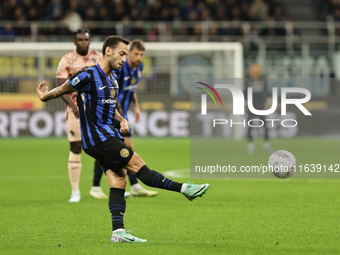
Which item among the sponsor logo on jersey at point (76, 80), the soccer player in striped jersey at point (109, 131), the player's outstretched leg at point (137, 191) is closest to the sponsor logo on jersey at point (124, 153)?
the soccer player in striped jersey at point (109, 131)

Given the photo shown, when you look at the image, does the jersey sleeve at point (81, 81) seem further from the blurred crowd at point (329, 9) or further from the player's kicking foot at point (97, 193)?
the blurred crowd at point (329, 9)

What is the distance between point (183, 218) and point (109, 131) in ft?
5.73

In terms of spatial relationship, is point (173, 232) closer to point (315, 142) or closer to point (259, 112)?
point (259, 112)

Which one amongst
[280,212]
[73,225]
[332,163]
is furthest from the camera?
[332,163]

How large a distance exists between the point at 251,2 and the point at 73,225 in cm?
2021

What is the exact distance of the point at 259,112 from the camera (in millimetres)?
14617

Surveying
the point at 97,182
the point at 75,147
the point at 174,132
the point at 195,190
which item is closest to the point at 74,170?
the point at 75,147

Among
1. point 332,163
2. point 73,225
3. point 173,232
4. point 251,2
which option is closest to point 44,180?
point 73,225

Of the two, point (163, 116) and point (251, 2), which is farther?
point (251, 2)

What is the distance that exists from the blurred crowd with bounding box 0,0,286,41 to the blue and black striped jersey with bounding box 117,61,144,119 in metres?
12.3

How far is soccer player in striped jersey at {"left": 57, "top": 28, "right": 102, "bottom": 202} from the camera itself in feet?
25.5

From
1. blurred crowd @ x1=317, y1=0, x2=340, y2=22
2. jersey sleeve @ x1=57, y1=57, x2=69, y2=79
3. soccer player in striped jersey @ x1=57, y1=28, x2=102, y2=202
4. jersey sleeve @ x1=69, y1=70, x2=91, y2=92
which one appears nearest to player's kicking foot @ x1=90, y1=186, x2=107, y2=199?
soccer player in striped jersey @ x1=57, y1=28, x2=102, y2=202

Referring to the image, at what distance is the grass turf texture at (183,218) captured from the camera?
16.8 ft

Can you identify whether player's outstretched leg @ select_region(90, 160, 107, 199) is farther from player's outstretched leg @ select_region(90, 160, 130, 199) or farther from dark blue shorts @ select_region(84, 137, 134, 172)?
dark blue shorts @ select_region(84, 137, 134, 172)
